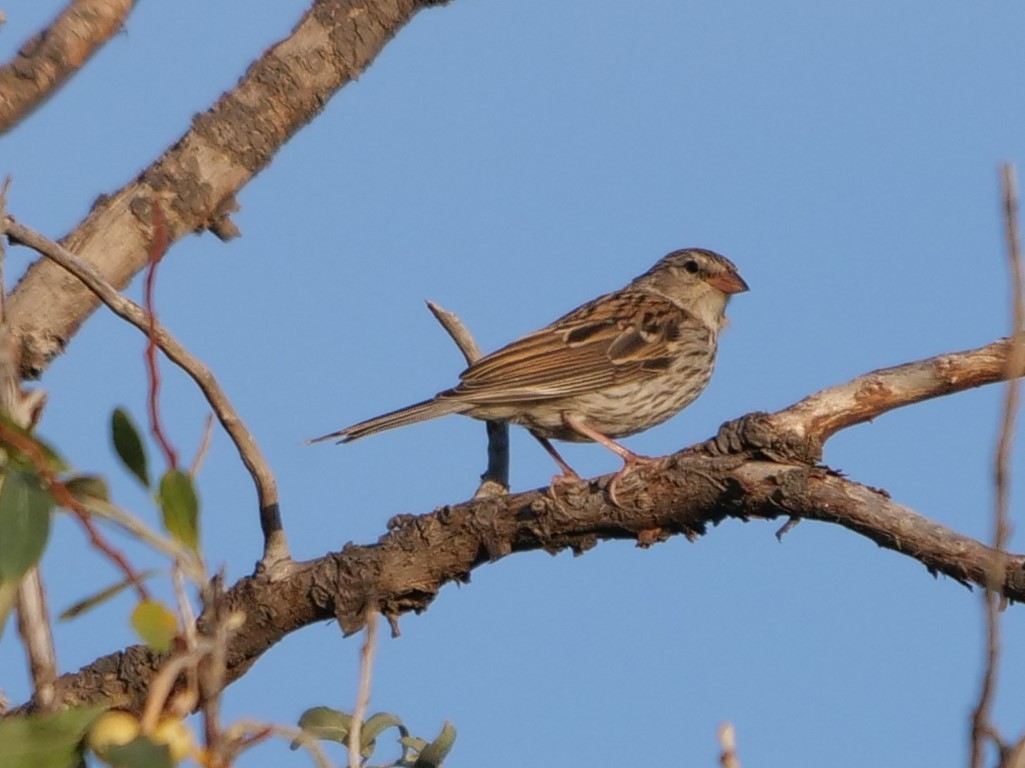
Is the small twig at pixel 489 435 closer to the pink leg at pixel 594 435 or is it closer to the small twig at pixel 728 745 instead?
the pink leg at pixel 594 435

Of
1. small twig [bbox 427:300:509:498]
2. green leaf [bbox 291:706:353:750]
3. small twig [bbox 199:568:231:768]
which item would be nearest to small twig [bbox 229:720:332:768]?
small twig [bbox 199:568:231:768]

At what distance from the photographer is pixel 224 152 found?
6.58 metres

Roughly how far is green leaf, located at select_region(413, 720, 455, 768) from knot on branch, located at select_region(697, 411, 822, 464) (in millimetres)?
1347

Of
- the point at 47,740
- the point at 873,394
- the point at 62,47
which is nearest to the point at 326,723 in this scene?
the point at 47,740

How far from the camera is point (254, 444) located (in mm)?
5016

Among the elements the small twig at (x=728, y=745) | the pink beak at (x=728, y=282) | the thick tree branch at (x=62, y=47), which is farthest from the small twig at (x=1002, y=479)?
the pink beak at (x=728, y=282)

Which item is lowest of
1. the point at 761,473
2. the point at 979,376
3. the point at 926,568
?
the point at 926,568

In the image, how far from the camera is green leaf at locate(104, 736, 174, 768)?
79.5 inches

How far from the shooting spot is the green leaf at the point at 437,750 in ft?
12.2

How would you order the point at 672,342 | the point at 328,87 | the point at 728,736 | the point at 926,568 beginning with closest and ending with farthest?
1. the point at 728,736
2. the point at 926,568
3. the point at 328,87
4. the point at 672,342

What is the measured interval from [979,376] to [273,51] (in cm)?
343

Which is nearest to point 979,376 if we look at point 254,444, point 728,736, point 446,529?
point 446,529

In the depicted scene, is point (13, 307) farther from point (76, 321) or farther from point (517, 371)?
point (517, 371)

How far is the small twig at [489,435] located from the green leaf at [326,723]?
2.56 metres
